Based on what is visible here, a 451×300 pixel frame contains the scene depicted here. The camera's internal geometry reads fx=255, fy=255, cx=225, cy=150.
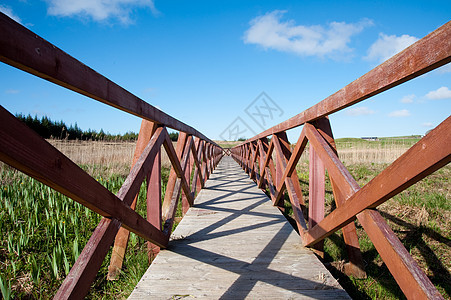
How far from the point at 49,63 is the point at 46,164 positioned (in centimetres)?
34

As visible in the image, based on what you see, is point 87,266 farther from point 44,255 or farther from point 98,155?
point 98,155

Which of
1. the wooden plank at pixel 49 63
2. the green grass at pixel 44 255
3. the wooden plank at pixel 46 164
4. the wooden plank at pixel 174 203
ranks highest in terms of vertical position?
the wooden plank at pixel 49 63

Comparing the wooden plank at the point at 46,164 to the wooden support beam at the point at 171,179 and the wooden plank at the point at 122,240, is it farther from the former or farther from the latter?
the wooden support beam at the point at 171,179

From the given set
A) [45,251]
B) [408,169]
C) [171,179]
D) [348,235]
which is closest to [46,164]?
[408,169]

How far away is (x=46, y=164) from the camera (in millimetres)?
833

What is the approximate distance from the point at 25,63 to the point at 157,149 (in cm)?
127

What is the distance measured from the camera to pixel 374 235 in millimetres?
1219

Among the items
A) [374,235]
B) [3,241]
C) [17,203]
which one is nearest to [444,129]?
[374,235]

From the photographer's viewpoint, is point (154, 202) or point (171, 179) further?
point (171, 179)

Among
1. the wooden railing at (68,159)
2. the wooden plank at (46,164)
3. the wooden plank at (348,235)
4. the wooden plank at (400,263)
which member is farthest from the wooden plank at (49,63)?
the wooden plank at (348,235)

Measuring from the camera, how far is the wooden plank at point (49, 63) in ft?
2.34

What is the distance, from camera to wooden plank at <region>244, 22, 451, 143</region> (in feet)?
2.85

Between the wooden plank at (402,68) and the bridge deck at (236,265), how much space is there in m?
1.13

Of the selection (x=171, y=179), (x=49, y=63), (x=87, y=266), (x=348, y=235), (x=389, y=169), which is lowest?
(x=348, y=235)
